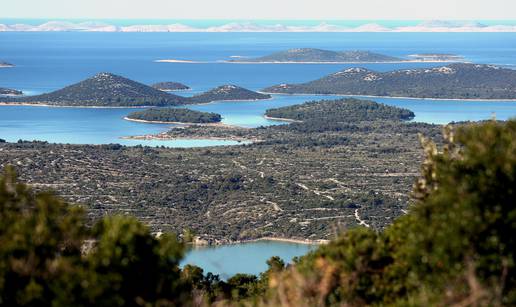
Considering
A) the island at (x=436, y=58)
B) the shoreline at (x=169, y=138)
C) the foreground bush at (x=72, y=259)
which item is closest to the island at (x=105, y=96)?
the shoreline at (x=169, y=138)

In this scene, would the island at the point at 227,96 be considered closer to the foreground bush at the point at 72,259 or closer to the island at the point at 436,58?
the island at the point at 436,58

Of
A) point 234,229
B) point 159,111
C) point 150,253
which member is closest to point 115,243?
point 150,253

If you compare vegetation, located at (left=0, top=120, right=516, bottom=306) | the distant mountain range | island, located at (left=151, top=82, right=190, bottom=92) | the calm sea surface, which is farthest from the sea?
the distant mountain range

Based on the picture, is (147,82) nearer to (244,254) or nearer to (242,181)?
(242,181)

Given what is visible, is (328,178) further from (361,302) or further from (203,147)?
(361,302)

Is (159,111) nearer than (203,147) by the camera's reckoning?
No

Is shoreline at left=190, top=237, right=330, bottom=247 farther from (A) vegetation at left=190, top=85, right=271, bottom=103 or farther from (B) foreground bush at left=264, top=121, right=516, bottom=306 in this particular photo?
(A) vegetation at left=190, top=85, right=271, bottom=103
